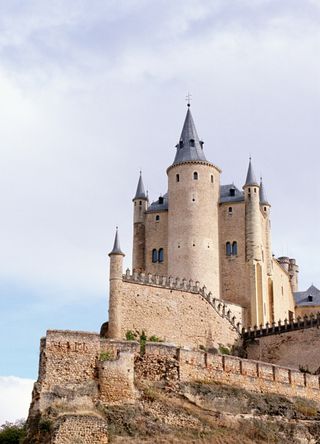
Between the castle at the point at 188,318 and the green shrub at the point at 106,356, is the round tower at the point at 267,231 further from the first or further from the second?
the green shrub at the point at 106,356

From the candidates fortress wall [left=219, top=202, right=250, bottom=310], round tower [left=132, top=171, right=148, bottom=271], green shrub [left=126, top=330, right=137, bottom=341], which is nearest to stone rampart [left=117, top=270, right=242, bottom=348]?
green shrub [left=126, top=330, right=137, bottom=341]

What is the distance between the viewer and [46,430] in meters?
39.1

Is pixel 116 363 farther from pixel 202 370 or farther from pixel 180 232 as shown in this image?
pixel 180 232

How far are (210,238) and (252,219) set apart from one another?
384 centimetres

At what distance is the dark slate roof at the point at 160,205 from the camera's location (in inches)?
2933

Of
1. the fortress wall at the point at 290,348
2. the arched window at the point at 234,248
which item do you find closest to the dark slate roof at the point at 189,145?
the arched window at the point at 234,248

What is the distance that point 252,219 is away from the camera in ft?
238

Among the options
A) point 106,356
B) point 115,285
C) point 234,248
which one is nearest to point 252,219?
point 234,248

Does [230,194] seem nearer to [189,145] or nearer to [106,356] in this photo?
[189,145]

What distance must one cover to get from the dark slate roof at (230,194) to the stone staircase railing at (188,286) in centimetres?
872

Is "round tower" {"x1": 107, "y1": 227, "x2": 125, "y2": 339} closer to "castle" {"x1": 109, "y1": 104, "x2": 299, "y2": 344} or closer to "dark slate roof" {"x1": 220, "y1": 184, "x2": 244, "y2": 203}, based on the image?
"castle" {"x1": 109, "y1": 104, "x2": 299, "y2": 344}

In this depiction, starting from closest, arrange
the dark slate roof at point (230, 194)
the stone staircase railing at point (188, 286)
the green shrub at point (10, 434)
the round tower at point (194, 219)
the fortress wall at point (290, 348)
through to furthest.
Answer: the green shrub at point (10, 434) → the stone staircase railing at point (188, 286) → the fortress wall at point (290, 348) → the round tower at point (194, 219) → the dark slate roof at point (230, 194)

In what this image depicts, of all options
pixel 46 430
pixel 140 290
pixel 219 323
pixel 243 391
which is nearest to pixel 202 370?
pixel 243 391

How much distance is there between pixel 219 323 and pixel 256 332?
3.45m
